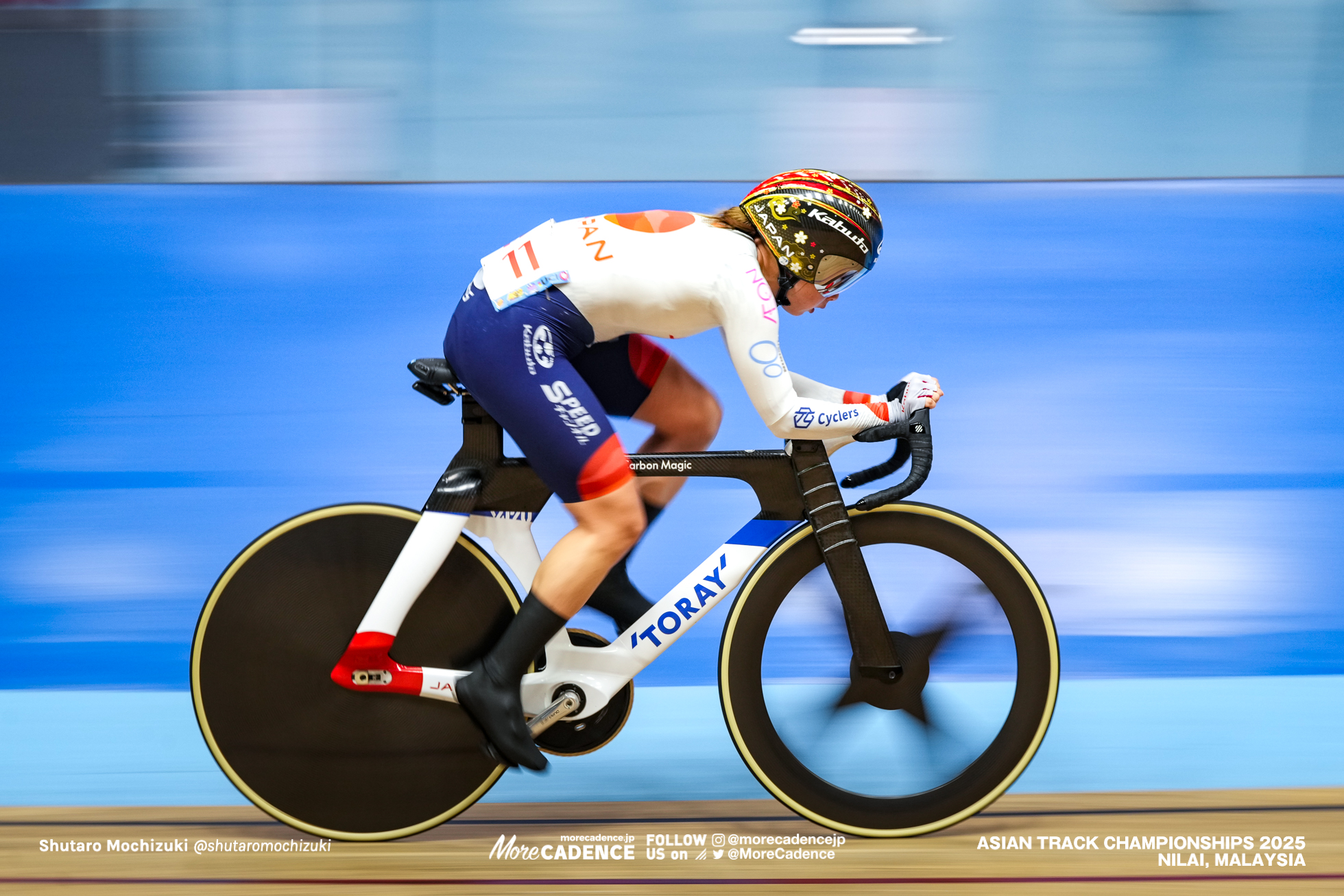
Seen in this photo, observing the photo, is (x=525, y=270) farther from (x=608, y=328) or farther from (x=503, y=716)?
(x=503, y=716)

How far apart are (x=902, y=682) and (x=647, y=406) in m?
0.80

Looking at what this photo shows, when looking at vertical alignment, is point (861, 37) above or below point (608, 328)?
above

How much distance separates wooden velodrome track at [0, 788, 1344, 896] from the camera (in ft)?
6.79

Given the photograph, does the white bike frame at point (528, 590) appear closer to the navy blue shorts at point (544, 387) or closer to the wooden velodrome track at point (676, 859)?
the navy blue shorts at point (544, 387)

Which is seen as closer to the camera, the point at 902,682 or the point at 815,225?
the point at 815,225

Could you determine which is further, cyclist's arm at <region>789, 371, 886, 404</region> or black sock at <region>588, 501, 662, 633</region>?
black sock at <region>588, 501, 662, 633</region>

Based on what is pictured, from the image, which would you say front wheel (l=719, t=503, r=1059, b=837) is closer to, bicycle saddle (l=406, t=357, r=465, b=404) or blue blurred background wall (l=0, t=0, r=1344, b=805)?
bicycle saddle (l=406, t=357, r=465, b=404)

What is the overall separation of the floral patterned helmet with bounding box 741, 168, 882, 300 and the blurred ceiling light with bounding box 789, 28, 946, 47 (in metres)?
2.14

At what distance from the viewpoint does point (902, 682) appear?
2.19 m

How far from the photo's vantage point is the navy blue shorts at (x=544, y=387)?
6.69 feet

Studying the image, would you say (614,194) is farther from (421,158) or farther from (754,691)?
(754,691)

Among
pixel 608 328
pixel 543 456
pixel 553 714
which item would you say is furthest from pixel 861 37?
pixel 553 714

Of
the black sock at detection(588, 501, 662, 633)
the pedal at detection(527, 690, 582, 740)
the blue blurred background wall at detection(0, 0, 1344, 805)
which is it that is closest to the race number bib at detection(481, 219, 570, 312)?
the black sock at detection(588, 501, 662, 633)

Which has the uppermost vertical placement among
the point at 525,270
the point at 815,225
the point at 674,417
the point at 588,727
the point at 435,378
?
the point at 815,225
